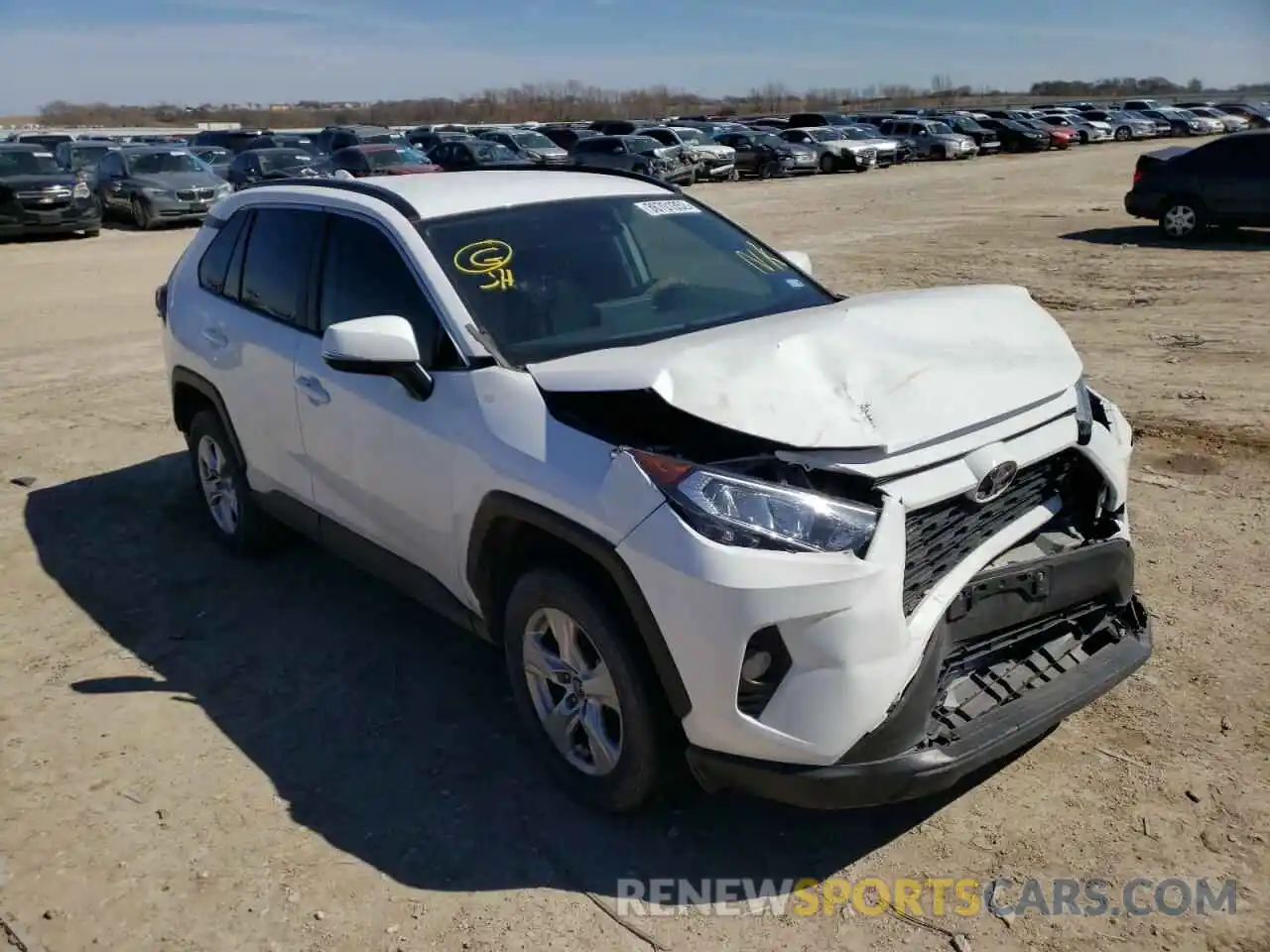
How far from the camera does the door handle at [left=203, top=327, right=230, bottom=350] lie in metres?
4.90

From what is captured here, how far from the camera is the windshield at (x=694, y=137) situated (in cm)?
3228

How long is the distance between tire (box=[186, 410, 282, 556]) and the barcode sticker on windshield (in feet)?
7.20

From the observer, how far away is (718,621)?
8.81ft

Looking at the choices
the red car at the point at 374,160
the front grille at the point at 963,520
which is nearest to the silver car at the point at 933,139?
the red car at the point at 374,160

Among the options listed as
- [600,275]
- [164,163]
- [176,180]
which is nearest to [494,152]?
[164,163]

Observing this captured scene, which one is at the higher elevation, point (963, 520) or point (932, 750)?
point (963, 520)

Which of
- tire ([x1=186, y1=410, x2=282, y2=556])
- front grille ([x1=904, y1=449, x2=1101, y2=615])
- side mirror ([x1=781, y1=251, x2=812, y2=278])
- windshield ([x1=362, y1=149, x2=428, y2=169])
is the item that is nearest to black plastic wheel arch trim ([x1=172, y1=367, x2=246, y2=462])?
tire ([x1=186, y1=410, x2=282, y2=556])

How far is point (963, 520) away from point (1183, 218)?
15.5 meters

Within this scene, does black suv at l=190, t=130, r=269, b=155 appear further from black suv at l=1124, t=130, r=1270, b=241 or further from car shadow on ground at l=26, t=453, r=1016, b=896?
car shadow on ground at l=26, t=453, r=1016, b=896

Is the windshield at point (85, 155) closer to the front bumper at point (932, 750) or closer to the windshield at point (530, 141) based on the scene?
the windshield at point (530, 141)

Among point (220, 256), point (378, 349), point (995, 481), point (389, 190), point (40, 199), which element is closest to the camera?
point (995, 481)

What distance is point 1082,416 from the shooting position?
343 centimetres

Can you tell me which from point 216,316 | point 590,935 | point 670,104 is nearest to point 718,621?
point 590,935

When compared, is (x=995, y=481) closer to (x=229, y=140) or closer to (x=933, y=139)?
(x=229, y=140)
